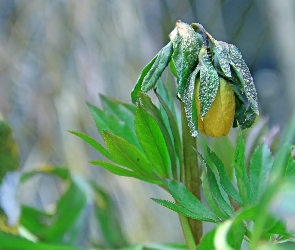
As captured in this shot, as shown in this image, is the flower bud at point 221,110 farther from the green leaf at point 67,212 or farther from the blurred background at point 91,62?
the blurred background at point 91,62

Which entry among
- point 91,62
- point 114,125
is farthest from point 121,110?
point 91,62

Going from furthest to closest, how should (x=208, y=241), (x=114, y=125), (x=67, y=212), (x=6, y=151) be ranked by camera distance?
(x=67, y=212) < (x=6, y=151) < (x=114, y=125) < (x=208, y=241)

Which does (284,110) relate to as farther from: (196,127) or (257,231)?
(257,231)

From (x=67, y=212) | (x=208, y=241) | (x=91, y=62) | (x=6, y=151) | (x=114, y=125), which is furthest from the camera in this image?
(x=91, y=62)

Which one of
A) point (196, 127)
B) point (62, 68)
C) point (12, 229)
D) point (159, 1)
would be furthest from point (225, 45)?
point (159, 1)

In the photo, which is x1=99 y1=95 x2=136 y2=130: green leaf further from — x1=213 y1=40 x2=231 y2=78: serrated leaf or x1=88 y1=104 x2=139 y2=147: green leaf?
x1=213 y1=40 x2=231 y2=78: serrated leaf

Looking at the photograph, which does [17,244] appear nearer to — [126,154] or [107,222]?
[126,154]

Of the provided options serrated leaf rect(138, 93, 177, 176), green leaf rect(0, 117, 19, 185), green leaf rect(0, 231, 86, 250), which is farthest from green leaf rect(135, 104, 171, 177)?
green leaf rect(0, 117, 19, 185)
